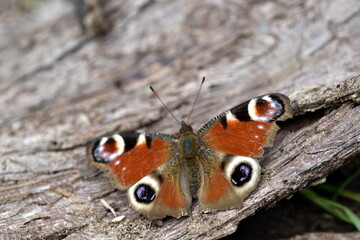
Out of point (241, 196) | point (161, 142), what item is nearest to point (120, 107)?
point (161, 142)

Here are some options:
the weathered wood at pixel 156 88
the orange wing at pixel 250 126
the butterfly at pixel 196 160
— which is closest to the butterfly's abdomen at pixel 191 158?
the butterfly at pixel 196 160

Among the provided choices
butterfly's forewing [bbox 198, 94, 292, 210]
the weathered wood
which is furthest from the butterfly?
the weathered wood

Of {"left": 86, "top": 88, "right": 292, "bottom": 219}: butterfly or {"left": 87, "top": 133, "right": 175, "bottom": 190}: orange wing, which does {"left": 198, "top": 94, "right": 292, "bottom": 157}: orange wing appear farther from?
{"left": 87, "top": 133, "right": 175, "bottom": 190}: orange wing

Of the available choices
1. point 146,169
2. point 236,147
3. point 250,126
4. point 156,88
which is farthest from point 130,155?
point 156,88

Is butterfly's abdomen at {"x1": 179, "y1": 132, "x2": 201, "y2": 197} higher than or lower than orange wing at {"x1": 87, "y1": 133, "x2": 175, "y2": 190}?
lower

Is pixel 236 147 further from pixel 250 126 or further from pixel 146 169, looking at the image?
pixel 146 169

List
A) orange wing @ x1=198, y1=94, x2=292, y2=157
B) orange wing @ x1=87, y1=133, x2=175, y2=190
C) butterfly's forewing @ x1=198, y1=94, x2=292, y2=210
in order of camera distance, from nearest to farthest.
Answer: butterfly's forewing @ x1=198, y1=94, x2=292, y2=210
orange wing @ x1=198, y1=94, x2=292, y2=157
orange wing @ x1=87, y1=133, x2=175, y2=190

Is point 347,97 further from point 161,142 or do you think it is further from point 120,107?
point 120,107
